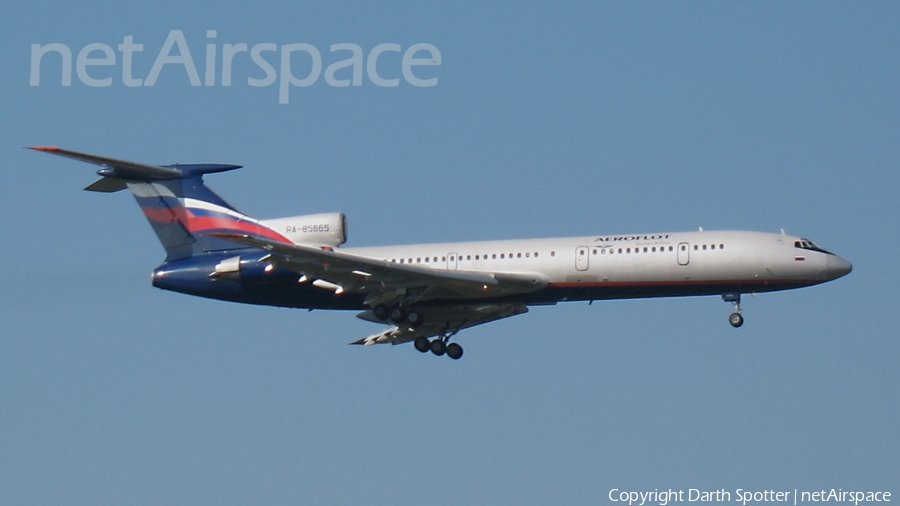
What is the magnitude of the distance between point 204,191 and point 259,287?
392 centimetres

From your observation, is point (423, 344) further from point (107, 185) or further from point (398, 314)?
point (107, 185)

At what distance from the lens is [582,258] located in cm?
3550

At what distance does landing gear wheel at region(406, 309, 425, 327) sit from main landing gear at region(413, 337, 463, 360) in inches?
62.6

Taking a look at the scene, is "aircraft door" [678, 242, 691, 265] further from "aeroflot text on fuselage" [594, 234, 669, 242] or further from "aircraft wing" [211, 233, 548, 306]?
"aircraft wing" [211, 233, 548, 306]

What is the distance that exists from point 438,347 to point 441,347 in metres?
0.09

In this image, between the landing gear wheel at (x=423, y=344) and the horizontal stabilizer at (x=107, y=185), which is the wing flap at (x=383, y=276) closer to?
the landing gear wheel at (x=423, y=344)

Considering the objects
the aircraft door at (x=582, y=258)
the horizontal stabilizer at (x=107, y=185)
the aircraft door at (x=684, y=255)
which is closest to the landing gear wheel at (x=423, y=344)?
the aircraft door at (x=582, y=258)

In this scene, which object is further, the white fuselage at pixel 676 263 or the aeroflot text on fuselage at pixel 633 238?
the aeroflot text on fuselage at pixel 633 238

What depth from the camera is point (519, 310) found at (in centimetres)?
3750

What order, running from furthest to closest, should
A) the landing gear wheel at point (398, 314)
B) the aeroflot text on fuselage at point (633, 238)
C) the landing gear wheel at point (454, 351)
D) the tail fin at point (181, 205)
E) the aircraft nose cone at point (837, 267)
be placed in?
the landing gear wheel at point (454, 351)
the tail fin at point (181, 205)
the landing gear wheel at point (398, 314)
the aeroflot text on fuselage at point (633, 238)
the aircraft nose cone at point (837, 267)

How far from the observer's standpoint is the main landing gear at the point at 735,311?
1400 inches

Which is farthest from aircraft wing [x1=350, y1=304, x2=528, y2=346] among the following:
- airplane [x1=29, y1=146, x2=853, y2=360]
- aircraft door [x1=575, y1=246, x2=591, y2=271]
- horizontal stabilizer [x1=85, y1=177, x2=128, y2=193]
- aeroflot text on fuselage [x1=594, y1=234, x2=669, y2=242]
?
horizontal stabilizer [x1=85, y1=177, x2=128, y2=193]

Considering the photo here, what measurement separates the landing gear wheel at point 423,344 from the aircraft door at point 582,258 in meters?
5.64

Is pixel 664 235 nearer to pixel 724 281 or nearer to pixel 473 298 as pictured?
pixel 724 281
